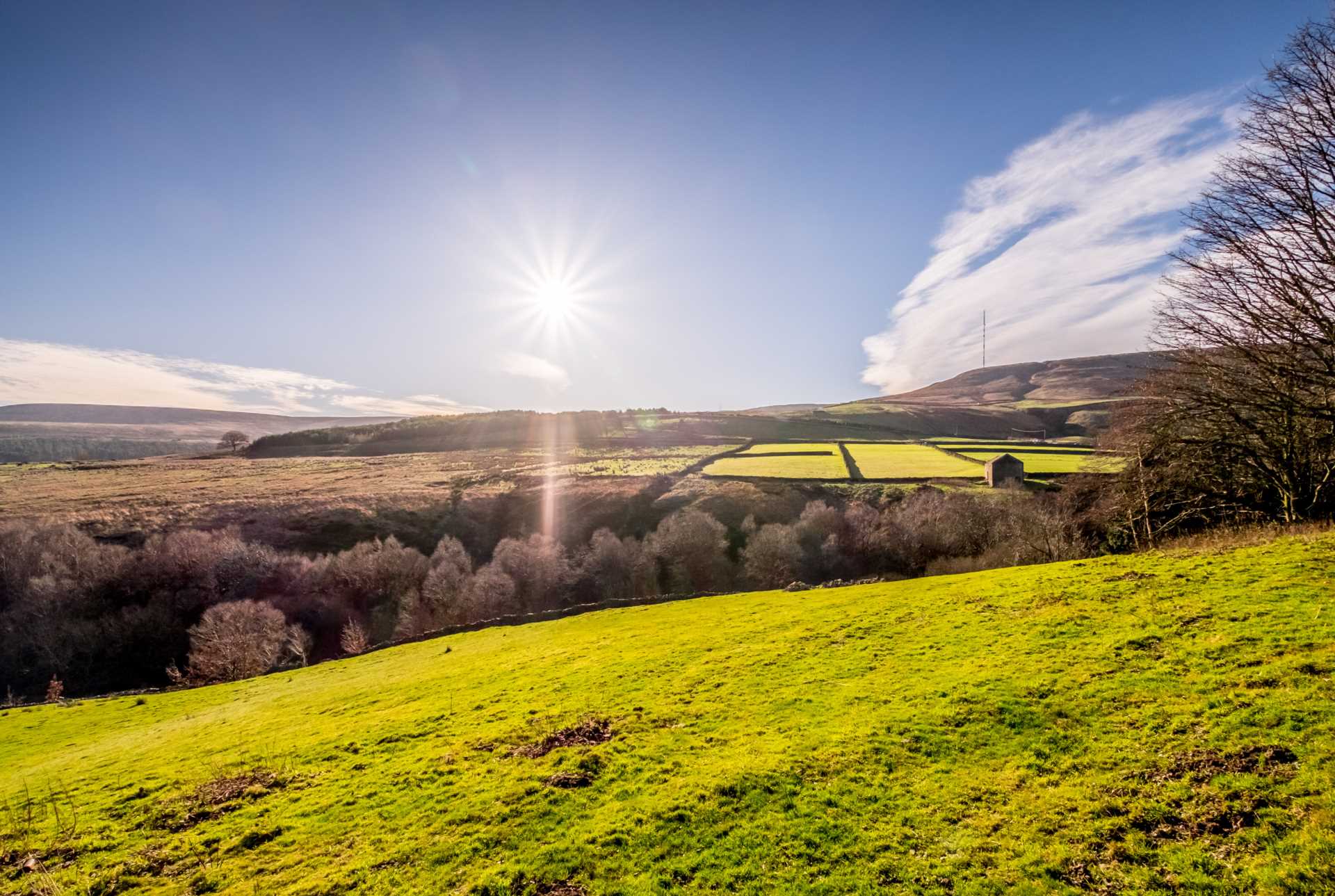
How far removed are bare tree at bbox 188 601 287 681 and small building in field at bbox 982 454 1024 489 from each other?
283ft

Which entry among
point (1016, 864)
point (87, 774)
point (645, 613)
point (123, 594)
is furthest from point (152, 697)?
point (1016, 864)

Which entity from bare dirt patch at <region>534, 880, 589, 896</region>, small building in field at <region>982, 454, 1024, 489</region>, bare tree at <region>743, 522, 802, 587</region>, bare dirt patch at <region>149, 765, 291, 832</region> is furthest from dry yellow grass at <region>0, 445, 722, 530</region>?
bare dirt patch at <region>534, 880, 589, 896</region>

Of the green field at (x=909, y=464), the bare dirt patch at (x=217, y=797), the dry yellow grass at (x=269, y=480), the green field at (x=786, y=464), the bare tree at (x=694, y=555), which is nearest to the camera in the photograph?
the bare dirt patch at (x=217, y=797)

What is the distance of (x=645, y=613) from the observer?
3722 cm

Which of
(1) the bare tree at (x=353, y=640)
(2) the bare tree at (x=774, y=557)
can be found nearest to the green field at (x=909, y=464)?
(2) the bare tree at (x=774, y=557)

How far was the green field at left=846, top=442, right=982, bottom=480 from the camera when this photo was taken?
8556 centimetres

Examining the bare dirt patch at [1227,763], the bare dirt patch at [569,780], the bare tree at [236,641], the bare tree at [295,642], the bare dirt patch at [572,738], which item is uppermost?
the bare dirt patch at [1227,763]

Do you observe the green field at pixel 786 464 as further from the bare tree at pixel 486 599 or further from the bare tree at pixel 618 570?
the bare tree at pixel 486 599

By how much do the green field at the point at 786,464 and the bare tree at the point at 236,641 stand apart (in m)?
69.6

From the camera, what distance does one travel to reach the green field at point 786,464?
3649 inches

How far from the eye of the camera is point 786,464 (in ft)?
341

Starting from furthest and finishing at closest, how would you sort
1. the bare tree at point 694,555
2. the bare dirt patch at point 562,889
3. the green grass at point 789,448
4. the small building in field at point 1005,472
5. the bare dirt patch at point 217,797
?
the green grass at point 789,448 → the small building in field at point 1005,472 → the bare tree at point 694,555 → the bare dirt patch at point 217,797 → the bare dirt patch at point 562,889

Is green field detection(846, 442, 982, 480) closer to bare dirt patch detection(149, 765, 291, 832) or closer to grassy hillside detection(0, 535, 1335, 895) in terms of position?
grassy hillside detection(0, 535, 1335, 895)

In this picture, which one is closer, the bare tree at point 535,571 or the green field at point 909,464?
the bare tree at point 535,571
